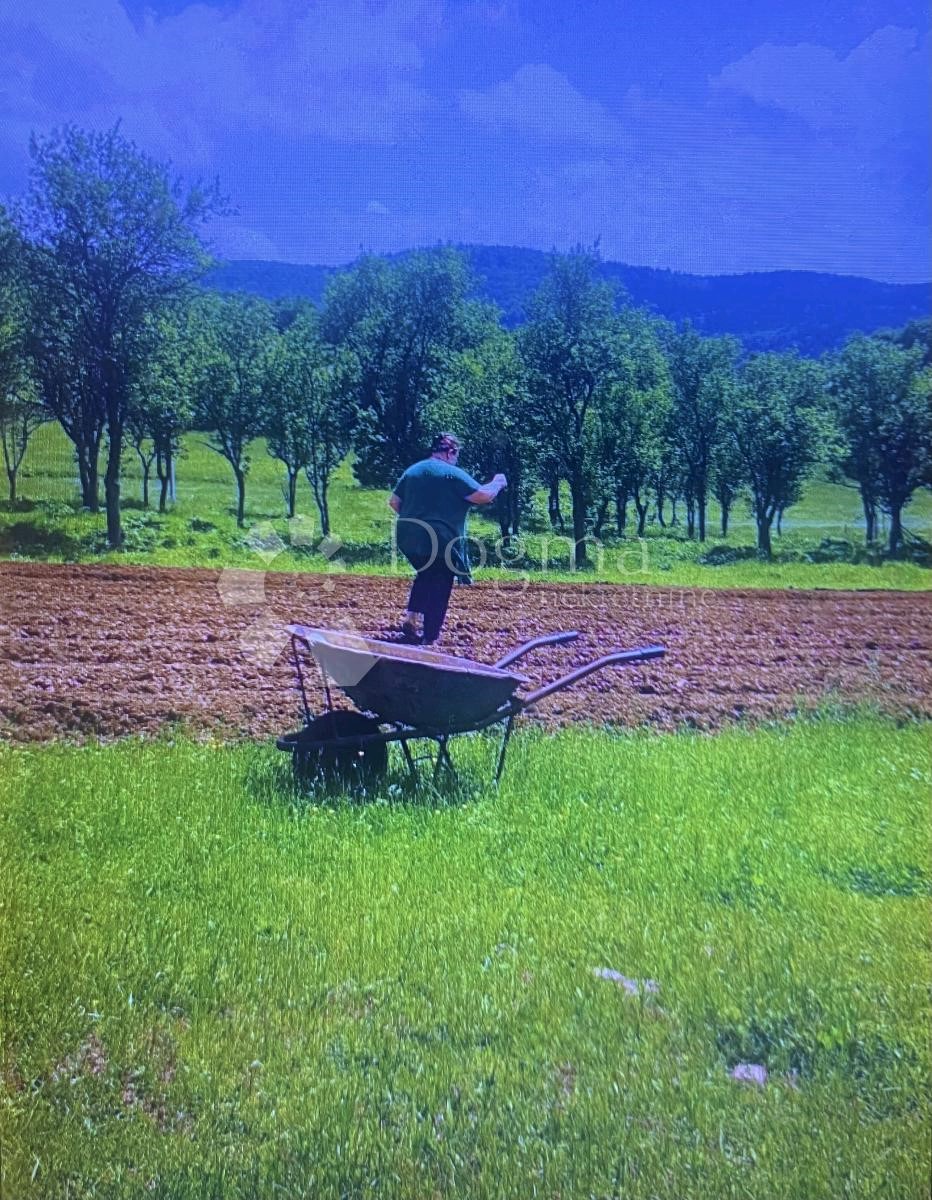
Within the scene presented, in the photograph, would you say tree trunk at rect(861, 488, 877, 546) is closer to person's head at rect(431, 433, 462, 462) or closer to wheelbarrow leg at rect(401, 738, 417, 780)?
person's head at rect(431, 433, 462, 462)

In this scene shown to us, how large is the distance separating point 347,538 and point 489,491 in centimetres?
51

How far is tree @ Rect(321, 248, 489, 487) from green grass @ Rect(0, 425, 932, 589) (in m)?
0.16

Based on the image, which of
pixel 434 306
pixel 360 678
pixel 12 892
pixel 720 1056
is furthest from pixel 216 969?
pixel 434 306

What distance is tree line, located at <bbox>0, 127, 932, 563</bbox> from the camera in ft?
9.77

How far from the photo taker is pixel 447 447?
2961mm

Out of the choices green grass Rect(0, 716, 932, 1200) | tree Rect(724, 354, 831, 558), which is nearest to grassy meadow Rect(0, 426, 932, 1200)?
green grass Rect(0, 716, 932, 1200)

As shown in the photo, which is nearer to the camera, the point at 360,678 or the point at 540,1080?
the point at 540,1080

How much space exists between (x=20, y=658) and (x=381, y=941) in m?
1.87

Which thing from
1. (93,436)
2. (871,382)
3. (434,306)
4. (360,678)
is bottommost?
(360,678)

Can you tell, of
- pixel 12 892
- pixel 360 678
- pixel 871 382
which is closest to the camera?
pixel 12 892

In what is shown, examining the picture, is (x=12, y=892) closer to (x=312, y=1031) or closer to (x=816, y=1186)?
(x=312, y=1031)

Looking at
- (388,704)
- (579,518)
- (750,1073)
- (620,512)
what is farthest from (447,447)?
(750,1073)

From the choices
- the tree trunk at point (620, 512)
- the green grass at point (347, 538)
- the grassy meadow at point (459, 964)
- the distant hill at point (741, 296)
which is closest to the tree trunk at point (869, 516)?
the green grass at point (347, 538)

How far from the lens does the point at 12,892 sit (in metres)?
2.45
